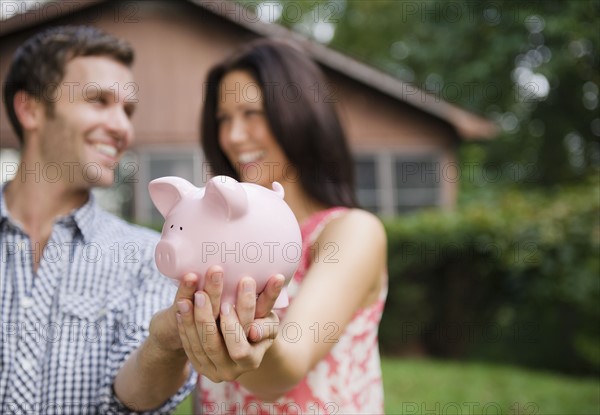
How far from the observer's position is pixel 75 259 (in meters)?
2.26

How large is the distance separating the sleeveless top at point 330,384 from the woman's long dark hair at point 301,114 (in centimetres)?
17

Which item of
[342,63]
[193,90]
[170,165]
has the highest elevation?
[342,63]

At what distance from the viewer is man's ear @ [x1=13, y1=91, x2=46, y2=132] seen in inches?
98.3

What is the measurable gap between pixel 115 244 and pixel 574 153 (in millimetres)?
17479

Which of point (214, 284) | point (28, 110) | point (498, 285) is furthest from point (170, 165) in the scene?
point (214, 284)

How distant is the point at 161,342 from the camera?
1.63 metres

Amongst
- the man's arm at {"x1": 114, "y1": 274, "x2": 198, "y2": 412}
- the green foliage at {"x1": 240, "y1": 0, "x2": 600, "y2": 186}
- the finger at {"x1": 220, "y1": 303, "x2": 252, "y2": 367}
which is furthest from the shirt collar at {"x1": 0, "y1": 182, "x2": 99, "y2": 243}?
the green foliage at {"x1": 240, "y1": 0, "x2": 600, "y2": 186}

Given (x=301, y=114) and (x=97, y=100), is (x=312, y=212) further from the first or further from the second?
(x=97, y=100)

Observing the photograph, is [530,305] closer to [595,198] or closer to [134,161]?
[595,198]

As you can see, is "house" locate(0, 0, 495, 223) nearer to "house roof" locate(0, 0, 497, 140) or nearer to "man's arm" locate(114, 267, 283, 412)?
"house roof" locate(0, 0, 497, 140)

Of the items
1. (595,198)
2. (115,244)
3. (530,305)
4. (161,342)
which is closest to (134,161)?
(530,305)

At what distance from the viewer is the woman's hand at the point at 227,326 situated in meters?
1.32

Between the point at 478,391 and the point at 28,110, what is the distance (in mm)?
5722

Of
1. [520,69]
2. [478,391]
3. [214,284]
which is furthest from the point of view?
[520,69]
